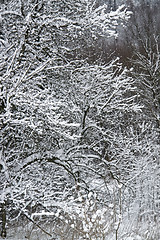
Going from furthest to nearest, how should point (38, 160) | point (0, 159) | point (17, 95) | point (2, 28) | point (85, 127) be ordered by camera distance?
1. point (85, 127)
2. point (2, 28)
3. point (38, 160)
4. point (0, 159)
5. point (17, 95)

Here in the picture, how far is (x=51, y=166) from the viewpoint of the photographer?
18.7ft

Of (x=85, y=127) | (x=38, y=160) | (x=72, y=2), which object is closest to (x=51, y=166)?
(x=38, y=160)

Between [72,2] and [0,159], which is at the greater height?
[72,2]

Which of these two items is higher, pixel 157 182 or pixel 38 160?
pixel 38 160

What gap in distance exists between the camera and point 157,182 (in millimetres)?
9086

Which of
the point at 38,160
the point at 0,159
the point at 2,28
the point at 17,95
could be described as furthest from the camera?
the point at 2,28

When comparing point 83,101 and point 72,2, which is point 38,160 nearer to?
point 83,101

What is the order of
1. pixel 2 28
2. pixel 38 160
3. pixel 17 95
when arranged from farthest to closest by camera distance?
pixel 2 28 → pixel 38 160 → pixel 17 95

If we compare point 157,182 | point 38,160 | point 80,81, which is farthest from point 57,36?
point 157,182

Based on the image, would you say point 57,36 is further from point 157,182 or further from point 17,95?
point 157,182

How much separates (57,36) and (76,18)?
817 mm

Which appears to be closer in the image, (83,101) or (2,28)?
(2,28)

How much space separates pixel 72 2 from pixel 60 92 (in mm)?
1967

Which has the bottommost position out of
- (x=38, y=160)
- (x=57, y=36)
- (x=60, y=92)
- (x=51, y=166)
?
(x=51, y=166)
